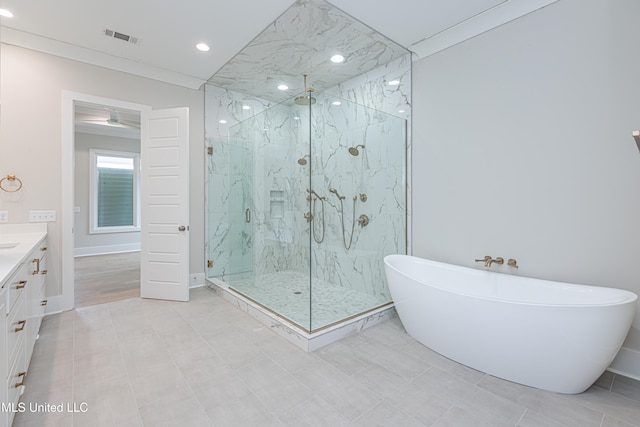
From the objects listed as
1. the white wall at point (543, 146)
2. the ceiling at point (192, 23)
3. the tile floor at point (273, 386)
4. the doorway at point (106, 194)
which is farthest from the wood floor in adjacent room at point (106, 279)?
the white wall at point (543, 146)

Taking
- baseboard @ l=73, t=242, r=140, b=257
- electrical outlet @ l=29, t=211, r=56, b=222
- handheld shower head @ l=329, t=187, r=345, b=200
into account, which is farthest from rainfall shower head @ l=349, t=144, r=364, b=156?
baseboard @ l=73, t=242, r=140, b=257

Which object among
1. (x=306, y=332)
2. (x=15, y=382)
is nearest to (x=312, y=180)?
(x=306, y=332)

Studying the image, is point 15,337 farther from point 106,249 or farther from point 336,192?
point 106,249

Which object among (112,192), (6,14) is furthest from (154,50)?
(112,192)

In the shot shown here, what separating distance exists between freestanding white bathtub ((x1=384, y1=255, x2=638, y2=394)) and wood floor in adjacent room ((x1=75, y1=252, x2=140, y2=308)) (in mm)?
3488

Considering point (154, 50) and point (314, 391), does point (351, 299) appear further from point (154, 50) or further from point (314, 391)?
point (154, 50)

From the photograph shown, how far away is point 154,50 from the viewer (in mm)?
3227

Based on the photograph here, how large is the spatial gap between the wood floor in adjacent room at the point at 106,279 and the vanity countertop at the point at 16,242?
0.97 m

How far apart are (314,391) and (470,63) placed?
3063 millimetres

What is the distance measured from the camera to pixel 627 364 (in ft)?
6.68

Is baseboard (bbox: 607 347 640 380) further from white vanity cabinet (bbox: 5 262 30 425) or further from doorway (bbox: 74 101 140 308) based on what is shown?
doorway (bbox: 74 101 140 308)

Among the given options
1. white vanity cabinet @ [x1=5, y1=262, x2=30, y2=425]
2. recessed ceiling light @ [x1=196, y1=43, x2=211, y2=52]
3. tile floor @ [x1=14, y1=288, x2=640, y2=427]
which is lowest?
tile floor @ [x1=14, y1=288, x2=640, y2=427]

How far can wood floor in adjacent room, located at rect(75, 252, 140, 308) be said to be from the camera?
11.9 ft

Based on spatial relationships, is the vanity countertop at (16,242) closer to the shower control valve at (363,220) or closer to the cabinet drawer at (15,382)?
the cabinet drawer at (15,382)
